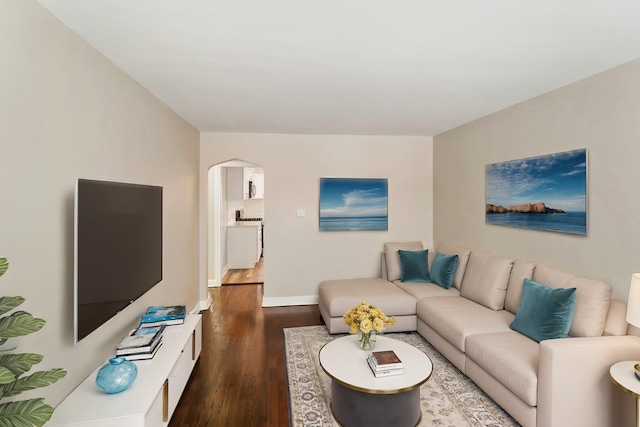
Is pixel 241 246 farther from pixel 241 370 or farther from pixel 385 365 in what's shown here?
pixel 385 365

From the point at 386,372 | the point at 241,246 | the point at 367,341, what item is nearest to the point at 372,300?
the point at 367,341

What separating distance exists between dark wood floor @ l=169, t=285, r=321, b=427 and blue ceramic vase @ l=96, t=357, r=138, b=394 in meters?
0.72

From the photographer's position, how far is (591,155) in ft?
8.82

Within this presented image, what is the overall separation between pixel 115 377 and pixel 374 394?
1547 mm

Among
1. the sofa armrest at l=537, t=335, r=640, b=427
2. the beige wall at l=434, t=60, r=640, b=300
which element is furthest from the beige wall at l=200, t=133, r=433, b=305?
the sofa armrest at l=537, t=335, r=640, b=427

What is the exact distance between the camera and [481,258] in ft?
12.2

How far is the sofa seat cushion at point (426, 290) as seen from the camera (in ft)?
12.8

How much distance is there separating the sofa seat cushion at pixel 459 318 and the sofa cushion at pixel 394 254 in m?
0.85

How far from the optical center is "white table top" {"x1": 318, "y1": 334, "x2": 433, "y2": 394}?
2.14 metres

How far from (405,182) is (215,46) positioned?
12.4ft

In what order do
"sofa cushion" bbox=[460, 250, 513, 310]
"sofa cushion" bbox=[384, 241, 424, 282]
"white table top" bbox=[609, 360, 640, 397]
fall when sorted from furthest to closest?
"sofa cushion" bbox=[384, 241, 424, 282] → "sofa cushion" bbox=[460, 250, 513, 310] → "white table top" bbox=[609, 360, 640, 397]

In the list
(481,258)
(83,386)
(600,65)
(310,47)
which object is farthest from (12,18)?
(481,258)

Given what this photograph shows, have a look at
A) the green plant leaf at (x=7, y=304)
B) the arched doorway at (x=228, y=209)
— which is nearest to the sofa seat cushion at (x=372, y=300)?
the arched doorway at (x=228, y=209)

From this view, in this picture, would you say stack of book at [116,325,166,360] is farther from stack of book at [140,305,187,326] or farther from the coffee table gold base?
the coffee table gold base
